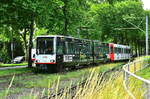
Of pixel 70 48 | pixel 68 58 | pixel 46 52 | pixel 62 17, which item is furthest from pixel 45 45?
pixel 62 17

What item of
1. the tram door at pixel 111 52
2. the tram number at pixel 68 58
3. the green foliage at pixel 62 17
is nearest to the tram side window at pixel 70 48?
the tram number at pixel 68 58

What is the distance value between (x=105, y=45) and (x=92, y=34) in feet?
26.6

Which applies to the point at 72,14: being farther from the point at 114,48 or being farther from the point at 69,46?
the point at 114,48

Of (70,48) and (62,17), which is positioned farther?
(62,17)

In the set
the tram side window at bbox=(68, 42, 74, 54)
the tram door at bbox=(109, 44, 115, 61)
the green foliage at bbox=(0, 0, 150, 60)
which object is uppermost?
the green foliage at bbox=(0, 0, 150, 60)

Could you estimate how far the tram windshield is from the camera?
85.4 feet

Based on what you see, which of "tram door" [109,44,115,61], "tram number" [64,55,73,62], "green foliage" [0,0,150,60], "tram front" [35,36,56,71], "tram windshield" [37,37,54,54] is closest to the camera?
Answer: "green foliage" [0,0,150,60]

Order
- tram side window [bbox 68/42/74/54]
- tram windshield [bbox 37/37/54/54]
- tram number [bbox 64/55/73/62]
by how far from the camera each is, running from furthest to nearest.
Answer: tram side window [bbox 68/42/74/54]
tram number [bbox 64/55/73/62]
tram windshield [bbox 37/37/54/54]

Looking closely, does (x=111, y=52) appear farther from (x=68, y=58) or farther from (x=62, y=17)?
(x=68, y=58)

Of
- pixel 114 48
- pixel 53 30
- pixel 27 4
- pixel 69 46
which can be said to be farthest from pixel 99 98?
pixel 114 48

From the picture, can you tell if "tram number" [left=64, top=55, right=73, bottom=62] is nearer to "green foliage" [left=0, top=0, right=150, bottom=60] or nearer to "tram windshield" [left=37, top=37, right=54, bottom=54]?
"tram windshield" [left=37, top=37, right=54, bottom=54]

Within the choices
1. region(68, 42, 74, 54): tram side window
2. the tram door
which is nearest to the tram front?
region(68, 42, 74, 54): tram side window

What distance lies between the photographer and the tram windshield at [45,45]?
2602cm

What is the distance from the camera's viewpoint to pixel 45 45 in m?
26.3
